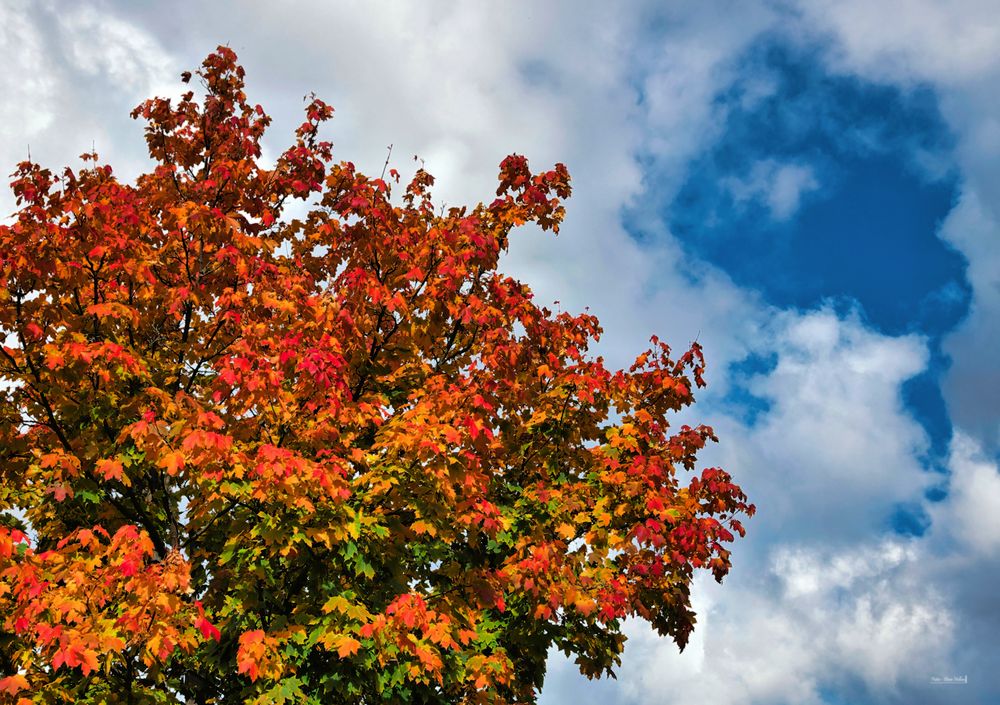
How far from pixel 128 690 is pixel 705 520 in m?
9.28

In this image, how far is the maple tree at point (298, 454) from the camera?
372 inches

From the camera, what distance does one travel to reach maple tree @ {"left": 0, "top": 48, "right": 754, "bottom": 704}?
31.0ft

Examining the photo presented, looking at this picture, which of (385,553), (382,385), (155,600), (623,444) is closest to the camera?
(155,600)

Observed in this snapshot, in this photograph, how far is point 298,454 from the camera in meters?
10.2

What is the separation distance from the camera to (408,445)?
9.88 m

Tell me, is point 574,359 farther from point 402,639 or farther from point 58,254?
A: point 58,254

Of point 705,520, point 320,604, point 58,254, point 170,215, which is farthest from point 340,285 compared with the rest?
point 705,520

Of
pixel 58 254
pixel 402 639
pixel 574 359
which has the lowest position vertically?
pixel 402 639

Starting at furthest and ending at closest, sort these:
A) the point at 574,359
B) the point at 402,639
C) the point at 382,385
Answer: the point at 574,359 → the point at 382,385 → the point at 402,639

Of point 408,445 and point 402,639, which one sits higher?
point 408,445

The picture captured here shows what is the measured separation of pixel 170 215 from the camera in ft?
39.3

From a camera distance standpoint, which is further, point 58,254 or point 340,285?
point 340,285

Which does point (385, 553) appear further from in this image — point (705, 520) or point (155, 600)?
point (705, 520)

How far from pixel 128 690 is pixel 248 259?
566cm
